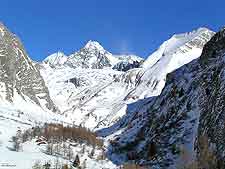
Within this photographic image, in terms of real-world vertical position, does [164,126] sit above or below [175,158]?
above

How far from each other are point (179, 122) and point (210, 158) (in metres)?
46.9

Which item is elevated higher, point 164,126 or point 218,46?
point 218,46

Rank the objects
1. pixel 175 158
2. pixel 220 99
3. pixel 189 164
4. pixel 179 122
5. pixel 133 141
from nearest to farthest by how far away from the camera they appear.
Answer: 1. pixel 189 164
2. pixel 220 99
3. pixel 175 158
4. pixel 179 122
5. pixel 133 141

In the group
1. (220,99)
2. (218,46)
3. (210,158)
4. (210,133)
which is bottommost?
(210,158)

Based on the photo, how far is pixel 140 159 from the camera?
178 metres

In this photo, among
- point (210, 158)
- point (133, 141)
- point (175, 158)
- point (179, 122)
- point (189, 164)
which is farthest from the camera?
point (133, 141)

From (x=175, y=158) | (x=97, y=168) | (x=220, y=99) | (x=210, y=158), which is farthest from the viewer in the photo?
(x=97, y=168)

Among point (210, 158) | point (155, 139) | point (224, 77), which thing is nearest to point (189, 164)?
point (210, 158)

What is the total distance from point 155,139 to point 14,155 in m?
53.4

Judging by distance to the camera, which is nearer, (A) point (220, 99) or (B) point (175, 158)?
(A) point (220, 99)

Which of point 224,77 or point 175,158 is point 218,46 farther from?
point 175,158

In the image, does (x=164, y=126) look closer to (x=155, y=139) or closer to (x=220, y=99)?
(x=155, y=139)

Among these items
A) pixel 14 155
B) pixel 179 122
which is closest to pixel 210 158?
pixel 179 122

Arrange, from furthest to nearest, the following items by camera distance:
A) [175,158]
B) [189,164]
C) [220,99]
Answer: [175,158] → [220,99] → [189,164]
